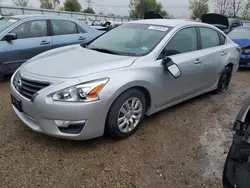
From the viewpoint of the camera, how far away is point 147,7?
43.7 metres

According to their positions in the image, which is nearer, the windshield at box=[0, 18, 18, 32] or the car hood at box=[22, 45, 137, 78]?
the car hood at box=[22, 45, 137, 78]

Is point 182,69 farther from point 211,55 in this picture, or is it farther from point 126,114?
point 126,114

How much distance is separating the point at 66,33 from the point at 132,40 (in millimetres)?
2912

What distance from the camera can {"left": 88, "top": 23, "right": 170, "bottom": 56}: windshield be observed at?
3.34 m

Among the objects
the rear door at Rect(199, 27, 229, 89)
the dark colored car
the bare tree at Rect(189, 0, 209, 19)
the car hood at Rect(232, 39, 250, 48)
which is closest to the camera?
the dark colored car

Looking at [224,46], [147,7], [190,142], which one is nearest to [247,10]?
[147,7]

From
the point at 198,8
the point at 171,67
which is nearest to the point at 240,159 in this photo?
the point at 171,67

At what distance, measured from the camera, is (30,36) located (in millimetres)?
5297

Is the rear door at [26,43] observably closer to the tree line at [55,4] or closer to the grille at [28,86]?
the grille at [28,86]

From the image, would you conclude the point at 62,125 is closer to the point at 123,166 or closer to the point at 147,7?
the point at 123,166

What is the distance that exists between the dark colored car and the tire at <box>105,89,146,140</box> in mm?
1347

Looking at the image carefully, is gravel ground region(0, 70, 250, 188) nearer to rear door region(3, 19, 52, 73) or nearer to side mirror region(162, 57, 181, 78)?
side mirror region(162, 57, 181, 78)

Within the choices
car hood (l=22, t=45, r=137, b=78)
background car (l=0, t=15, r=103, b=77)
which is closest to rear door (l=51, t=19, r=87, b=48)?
background car (l=0, t=15, r=103, b=77)

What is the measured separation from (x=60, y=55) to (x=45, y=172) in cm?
161
